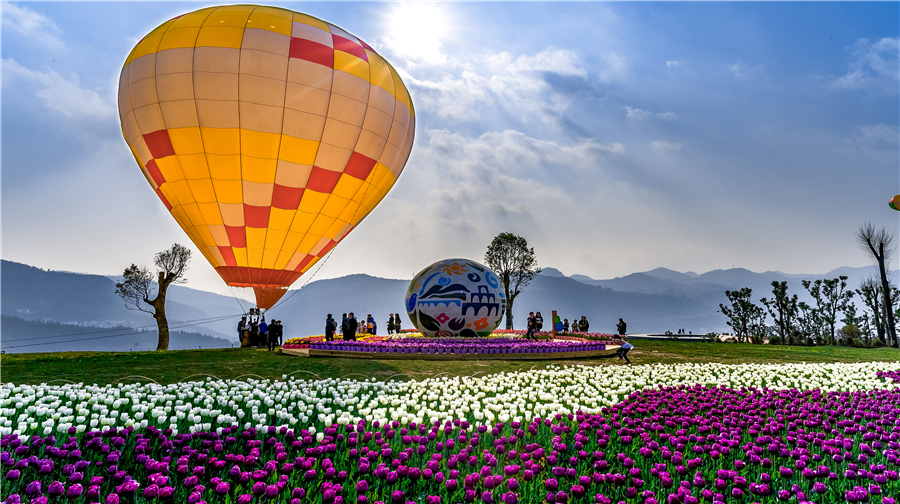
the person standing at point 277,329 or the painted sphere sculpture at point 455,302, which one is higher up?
the painted sphere sculpture at point 455,302

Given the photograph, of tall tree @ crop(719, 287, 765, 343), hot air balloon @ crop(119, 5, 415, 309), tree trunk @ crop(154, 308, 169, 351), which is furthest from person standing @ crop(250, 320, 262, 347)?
tall tree @ crop(719, 287, 765, 343)

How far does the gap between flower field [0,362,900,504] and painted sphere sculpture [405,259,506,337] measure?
17.9m

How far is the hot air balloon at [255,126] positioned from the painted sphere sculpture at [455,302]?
8.46 meters

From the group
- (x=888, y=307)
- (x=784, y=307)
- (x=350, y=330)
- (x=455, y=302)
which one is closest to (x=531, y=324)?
(x=455, y=302)

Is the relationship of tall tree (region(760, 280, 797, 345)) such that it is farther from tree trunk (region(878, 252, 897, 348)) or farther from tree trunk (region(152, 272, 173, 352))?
tree trunk (region(152, 272, 173, 352))

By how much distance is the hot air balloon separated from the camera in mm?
17641

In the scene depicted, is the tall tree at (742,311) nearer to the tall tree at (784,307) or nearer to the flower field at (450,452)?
the tall tree at (784,307)

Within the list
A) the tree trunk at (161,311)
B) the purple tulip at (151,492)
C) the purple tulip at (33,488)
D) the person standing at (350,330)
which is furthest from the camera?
the tree trunk at (161,311)

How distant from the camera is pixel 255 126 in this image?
17.9 meters

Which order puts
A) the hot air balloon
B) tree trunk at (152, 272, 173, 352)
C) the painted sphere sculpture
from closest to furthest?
the hot air balloon < the painted sphere sculpture < tree trunk at (152, 272, 173, 352)

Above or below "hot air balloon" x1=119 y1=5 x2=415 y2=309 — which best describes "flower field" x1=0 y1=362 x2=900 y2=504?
below

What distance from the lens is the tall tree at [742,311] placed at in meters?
53.9

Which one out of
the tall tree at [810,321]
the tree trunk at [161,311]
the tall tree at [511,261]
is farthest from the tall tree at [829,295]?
the tree trunk at [161,311]

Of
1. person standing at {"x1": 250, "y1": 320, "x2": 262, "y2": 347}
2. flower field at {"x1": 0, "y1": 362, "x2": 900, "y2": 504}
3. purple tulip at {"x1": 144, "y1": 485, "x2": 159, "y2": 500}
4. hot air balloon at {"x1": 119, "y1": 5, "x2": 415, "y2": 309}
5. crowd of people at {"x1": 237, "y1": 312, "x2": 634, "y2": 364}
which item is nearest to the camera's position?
purple tulip at {"x1": 144, "y1": 485, "x2": 159, "y2": 500}
